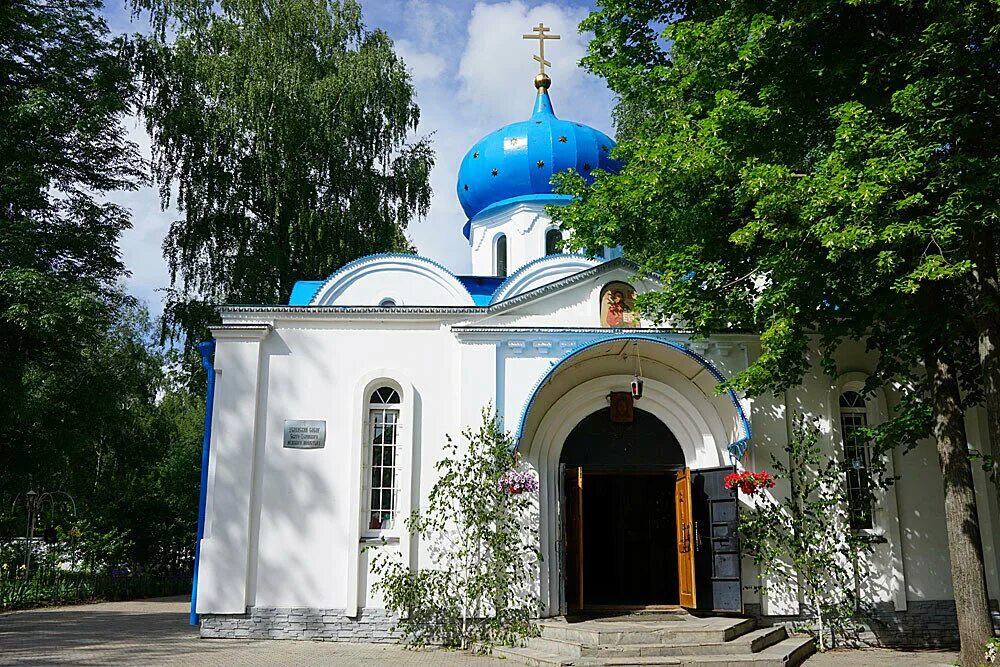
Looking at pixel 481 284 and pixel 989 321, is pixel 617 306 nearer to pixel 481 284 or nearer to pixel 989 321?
pixel 989 321

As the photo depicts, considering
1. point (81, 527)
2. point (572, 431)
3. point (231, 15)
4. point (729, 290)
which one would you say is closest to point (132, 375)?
point (81, 527)

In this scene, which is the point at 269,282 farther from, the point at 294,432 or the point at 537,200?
the point at 294,432

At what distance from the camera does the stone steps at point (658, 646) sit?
916 centimetres

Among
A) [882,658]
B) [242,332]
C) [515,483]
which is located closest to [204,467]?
[242,332]

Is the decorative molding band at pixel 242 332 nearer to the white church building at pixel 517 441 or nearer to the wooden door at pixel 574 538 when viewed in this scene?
the white church building at pixel 517 441

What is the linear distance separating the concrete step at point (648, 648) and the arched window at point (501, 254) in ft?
29.3

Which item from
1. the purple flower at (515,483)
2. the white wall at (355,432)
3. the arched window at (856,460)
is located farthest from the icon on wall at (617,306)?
the arched window at (856,460)

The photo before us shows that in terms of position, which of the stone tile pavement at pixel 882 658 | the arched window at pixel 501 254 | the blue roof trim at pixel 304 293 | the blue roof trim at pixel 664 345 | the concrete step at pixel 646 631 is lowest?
the stone tile pavement at pixel 882 658

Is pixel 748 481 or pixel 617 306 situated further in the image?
pixel 617 306

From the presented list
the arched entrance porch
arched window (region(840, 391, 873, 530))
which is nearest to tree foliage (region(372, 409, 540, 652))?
the arched entrance porch

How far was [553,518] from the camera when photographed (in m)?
11.5

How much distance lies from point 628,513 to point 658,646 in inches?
231

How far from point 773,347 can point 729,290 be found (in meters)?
1.40

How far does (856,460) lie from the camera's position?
1181 centimetres
